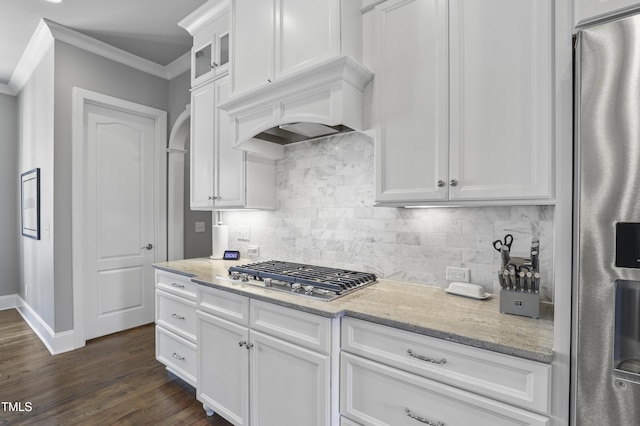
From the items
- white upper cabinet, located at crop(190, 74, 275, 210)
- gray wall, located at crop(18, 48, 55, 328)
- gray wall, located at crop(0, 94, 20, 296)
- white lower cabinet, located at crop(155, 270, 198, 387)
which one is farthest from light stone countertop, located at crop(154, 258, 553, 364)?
gray wall, located at crop(0, 94, 20, 296)

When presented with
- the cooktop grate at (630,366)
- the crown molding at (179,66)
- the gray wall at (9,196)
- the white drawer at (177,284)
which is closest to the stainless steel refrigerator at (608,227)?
the cooktop grate at (630,366)

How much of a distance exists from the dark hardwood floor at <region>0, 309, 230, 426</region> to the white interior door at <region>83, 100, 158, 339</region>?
379 millimetres

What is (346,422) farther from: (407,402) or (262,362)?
(262,362)

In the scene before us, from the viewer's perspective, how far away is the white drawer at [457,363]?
1.00 meters

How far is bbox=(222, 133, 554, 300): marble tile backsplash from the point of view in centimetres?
162

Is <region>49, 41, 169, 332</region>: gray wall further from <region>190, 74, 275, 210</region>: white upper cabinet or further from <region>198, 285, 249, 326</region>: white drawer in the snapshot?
<region>198, 285, 249, 326</region>: white drawer

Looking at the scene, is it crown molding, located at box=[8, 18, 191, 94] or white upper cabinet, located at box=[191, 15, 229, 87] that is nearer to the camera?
white upper cabinet, located at box=[191, 15, 229, 87]

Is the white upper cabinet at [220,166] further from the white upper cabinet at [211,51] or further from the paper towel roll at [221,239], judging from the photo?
the paper towel roll at [221,239]

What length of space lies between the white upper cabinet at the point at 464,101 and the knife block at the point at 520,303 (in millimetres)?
384

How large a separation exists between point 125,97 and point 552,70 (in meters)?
3.89

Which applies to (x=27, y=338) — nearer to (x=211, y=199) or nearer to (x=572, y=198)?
(x=211, y=199)

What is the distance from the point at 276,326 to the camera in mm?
1621

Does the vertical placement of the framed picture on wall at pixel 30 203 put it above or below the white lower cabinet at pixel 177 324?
above

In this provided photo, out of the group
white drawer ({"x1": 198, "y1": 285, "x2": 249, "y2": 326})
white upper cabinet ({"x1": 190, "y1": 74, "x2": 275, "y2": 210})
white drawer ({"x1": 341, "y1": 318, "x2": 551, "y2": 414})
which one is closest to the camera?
white drawer ({"x1": 341, "y1": 318, "x2": 551, "y2": 414})
